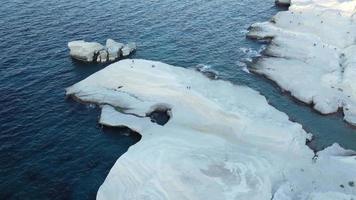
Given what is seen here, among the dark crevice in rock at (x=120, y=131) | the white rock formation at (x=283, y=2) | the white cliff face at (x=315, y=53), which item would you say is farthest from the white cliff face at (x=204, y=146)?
the white rock formation at (x=283, y=2)

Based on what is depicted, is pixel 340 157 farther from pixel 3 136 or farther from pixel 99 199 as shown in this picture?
pixel 3 136

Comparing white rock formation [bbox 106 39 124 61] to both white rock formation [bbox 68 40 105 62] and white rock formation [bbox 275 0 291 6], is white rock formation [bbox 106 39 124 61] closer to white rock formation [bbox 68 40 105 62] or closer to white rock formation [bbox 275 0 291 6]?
white rock formation [bbox 68 40 105 62]

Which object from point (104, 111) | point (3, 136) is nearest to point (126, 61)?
point (104, 111)

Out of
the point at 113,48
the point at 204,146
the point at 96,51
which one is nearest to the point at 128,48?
the point at 113,48

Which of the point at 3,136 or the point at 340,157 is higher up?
the point at 3,136

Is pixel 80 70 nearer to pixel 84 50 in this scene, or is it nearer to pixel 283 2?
pixel 84 50

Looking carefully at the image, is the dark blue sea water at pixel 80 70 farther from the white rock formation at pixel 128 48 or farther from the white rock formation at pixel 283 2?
the white rock formation at pixel 283 2
